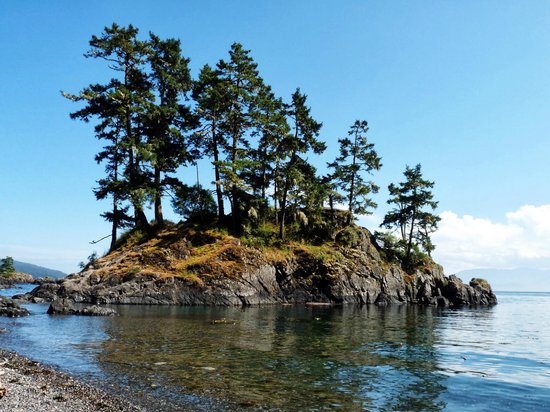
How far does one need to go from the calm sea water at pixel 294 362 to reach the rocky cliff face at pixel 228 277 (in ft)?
43.1

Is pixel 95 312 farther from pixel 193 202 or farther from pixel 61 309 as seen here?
pixel 193 202

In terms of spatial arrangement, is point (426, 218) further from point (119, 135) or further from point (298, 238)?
point (119, 135)

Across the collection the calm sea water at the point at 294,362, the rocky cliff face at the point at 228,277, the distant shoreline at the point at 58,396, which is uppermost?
the rocky cliff face at the point at 228,277

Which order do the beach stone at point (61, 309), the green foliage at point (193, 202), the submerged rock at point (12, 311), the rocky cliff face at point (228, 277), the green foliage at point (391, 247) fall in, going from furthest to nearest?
the green foliage at point (391, 247) → the green foliage at point (193, 202) → the rocky cliff face at point (228, 277) → the beach stone at point (61, 309) → the submerged rock at point (12, 311)

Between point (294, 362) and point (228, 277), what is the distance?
26729 mm

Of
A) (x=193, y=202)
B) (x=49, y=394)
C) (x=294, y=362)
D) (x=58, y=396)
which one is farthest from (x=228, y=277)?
(x=58, y=396)

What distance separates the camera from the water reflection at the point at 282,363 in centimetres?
1071

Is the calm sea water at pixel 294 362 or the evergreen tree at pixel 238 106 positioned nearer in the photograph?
the calm sea water at pixel 294 362

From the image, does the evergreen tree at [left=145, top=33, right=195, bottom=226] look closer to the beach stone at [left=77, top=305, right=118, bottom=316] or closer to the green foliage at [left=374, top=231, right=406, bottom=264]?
the beach stone at [left=77, top=305, right=118, bottom=316]

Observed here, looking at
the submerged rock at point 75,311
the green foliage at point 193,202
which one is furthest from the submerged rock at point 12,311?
the green foliage at point 193,202

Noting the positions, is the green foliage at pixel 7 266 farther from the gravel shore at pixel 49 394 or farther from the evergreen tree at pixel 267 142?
the gravel shore at pixel 49 394

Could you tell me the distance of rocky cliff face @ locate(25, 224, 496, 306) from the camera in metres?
38.7

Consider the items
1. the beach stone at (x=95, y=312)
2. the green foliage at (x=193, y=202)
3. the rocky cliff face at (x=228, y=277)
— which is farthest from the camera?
the green foliage at (x=193, y=202)

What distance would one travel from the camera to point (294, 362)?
1486cm
